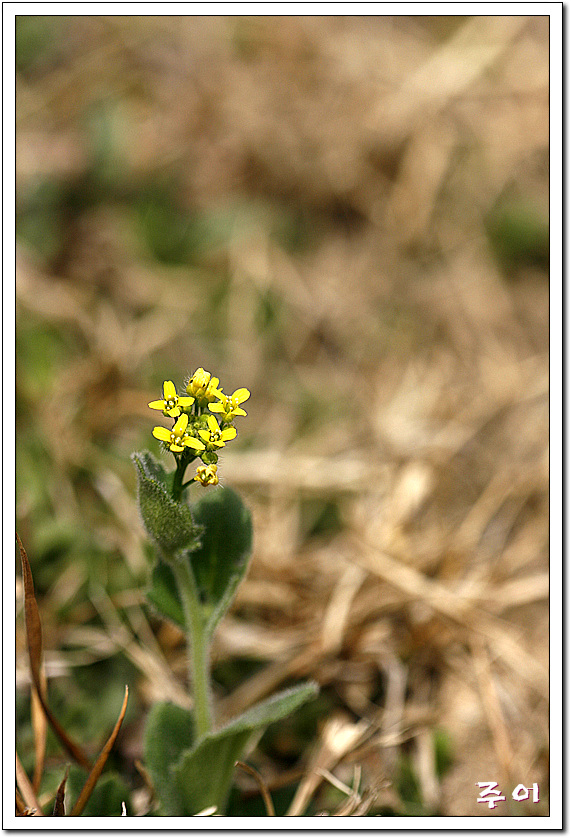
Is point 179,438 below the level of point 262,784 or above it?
above

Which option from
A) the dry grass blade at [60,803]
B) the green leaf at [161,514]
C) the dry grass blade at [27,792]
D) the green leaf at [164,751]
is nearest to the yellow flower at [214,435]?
the green leaf at [161,514]

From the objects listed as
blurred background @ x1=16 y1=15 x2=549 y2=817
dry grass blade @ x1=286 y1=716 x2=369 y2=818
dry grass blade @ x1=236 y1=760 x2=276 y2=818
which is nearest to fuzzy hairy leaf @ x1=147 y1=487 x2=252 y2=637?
blurred background @ x1=16 y1=15 x2=549 y2=817

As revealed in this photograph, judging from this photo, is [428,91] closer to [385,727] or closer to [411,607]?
[411,607]

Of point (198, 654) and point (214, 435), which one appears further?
point (198, 654)

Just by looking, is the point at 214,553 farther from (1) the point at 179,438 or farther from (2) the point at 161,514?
(1) the point at 179,438

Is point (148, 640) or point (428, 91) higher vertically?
point (428, 91)

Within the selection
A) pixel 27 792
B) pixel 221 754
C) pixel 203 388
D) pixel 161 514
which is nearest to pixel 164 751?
pixel 221 754

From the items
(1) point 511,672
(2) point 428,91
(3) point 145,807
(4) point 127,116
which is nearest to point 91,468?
(3) point 145,807
